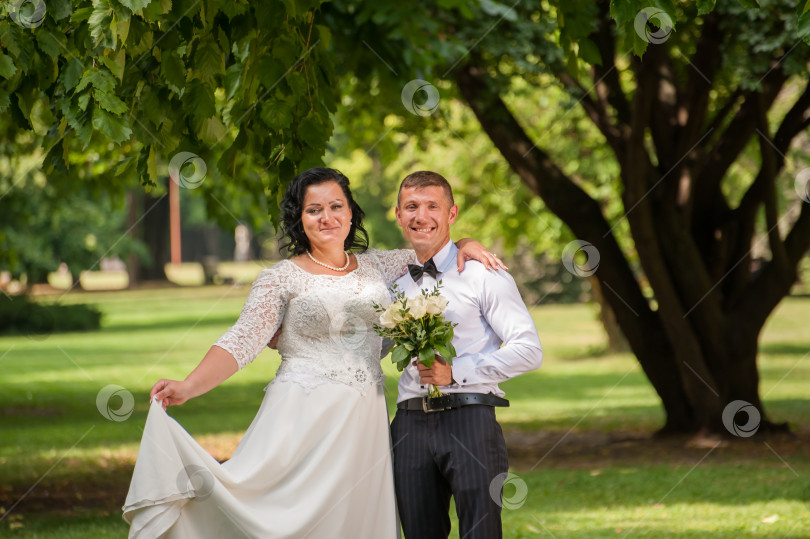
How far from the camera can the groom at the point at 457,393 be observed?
432cm

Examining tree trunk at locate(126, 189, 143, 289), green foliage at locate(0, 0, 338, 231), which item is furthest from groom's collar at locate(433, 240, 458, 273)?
tree trunk at locate(126, 189, 143, 289)

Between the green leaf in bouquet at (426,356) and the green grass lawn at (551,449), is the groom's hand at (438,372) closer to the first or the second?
the green leaf in bouquet at (426,356)

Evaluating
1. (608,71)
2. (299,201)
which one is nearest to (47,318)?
(608,71)

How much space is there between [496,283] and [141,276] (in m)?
49.6

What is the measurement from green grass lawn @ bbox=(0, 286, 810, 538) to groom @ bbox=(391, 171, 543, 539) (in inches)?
140

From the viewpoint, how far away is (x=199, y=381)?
420cm

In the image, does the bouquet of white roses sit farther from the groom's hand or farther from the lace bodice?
the lace bodice

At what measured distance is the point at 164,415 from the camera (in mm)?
4074

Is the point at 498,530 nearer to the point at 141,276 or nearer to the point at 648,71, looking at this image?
the point at 648,71

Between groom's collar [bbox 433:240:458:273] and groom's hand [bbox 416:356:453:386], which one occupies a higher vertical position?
groom's collar [bbox 433:240:458:273]

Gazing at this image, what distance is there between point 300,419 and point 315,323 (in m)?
0.41

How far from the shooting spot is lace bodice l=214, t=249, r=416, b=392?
14.5 ft

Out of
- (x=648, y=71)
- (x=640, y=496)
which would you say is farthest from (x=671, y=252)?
(x=640, y=496)

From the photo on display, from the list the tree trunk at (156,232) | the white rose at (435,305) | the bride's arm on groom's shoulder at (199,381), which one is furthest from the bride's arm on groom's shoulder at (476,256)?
the tree trunk at (156,232)
